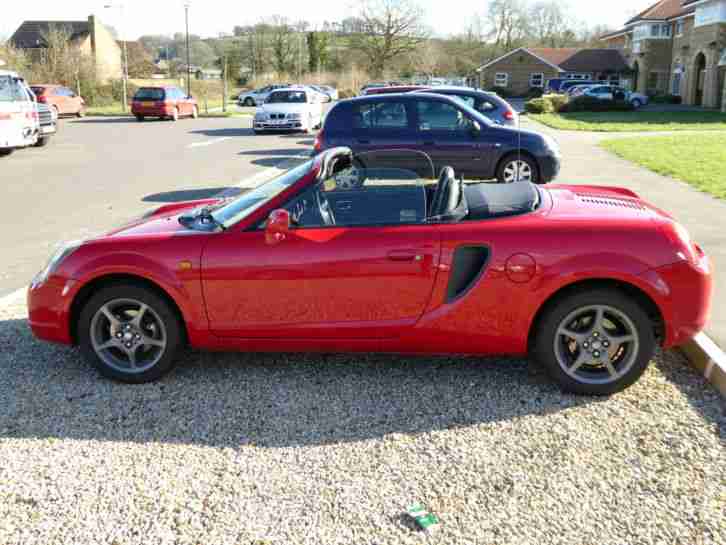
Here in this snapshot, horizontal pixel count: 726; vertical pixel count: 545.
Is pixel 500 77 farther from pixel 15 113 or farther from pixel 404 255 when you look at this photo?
pixel 404 255

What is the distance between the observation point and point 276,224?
4.12 m

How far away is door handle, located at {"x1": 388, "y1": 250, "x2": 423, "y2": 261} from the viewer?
4.08 m

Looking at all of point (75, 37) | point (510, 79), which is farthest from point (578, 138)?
point (75, 37)

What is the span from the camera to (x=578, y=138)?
75.7ft

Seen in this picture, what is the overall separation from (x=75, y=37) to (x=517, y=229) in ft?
247

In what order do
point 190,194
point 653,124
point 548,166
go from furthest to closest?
point 653,124
point 190,194
point 548,166

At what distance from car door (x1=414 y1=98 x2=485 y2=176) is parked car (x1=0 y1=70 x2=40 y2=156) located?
37.0 ft

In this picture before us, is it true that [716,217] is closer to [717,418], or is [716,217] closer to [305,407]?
[717,418]

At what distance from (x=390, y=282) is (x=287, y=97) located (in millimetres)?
23034

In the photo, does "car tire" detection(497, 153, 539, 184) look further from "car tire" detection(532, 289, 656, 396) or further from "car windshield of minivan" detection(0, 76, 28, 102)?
"car windshield of minivan" detection(0, 76, 28, 102)

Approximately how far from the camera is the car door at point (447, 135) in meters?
11.5

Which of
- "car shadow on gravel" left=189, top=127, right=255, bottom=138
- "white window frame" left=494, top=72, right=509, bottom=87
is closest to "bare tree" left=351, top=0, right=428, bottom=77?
"white window frame" left=494, top=72, right=509, bottom=87

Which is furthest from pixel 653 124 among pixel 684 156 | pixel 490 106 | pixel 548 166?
pixel 548 166

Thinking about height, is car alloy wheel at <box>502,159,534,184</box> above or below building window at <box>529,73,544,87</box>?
below
